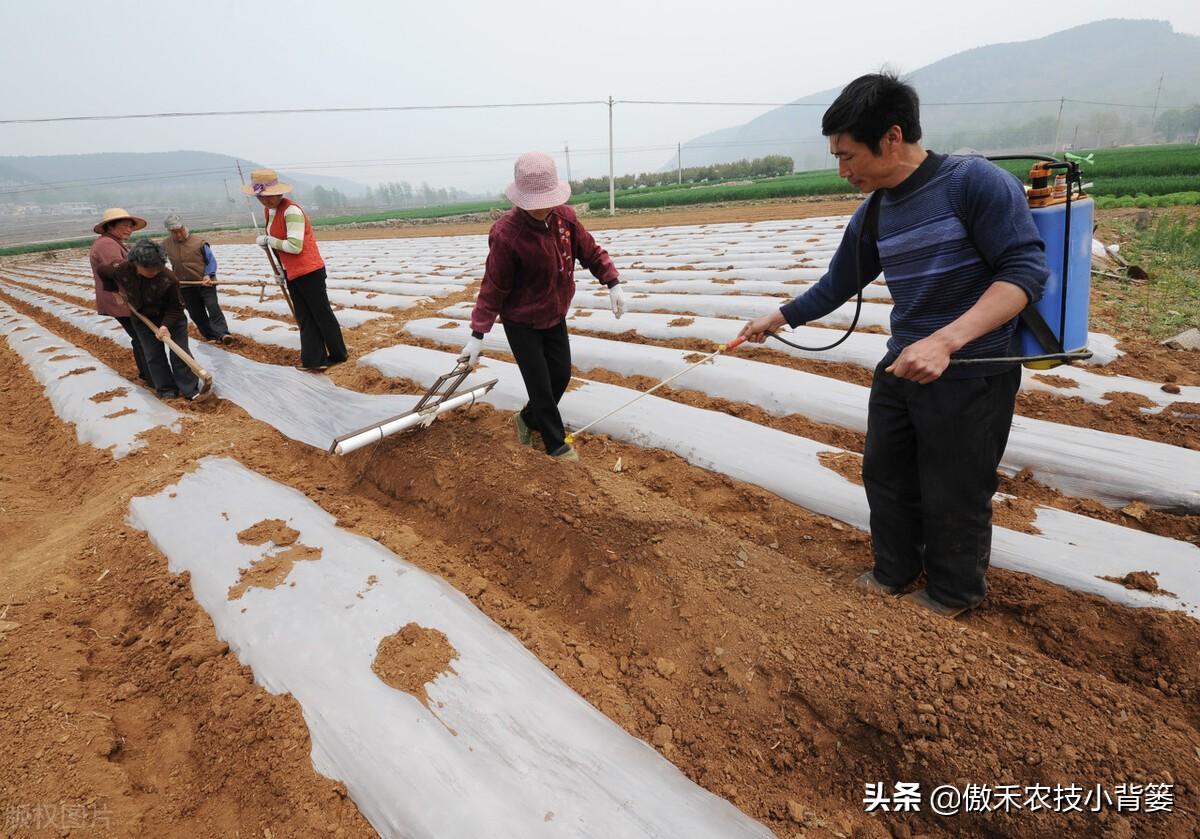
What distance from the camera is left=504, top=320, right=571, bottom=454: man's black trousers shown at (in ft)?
9.75

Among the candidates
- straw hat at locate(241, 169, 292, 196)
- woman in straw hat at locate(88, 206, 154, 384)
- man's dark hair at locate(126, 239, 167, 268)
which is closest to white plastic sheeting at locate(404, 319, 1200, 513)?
straw hat at locate(241, 169, 292, 196)

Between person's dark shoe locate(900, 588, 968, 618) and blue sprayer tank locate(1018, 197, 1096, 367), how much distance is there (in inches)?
34.6

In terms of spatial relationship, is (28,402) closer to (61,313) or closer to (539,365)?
(61,313)

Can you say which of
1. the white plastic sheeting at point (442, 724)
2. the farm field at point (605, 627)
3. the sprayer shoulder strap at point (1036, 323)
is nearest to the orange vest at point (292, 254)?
the farm field at point (605, 627)

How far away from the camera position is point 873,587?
2.11m

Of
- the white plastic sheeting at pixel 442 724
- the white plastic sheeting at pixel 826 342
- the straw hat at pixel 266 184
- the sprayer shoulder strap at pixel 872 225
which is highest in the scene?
the straw hat at pixel 266 184

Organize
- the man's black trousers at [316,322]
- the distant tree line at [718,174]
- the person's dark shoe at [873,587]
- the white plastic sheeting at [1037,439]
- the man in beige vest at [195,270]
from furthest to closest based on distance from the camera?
the distant tree line at [718,174], the man in beige vest at [195,270], the man's black trousers at [316,322], the white plastic sheeting at [1037,439], the person's dark shoe at [873,587]

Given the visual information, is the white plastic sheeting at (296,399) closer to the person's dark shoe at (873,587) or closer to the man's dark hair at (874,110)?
the person's dark shoe at (873,587)

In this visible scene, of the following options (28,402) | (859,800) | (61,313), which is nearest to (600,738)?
(859,800)

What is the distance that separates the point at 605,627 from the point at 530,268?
1.67 meters

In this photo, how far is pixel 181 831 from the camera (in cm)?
156

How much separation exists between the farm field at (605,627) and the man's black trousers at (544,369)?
0.86ft

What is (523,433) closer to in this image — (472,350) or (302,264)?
(472,350)

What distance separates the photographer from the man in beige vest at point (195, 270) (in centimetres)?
600
